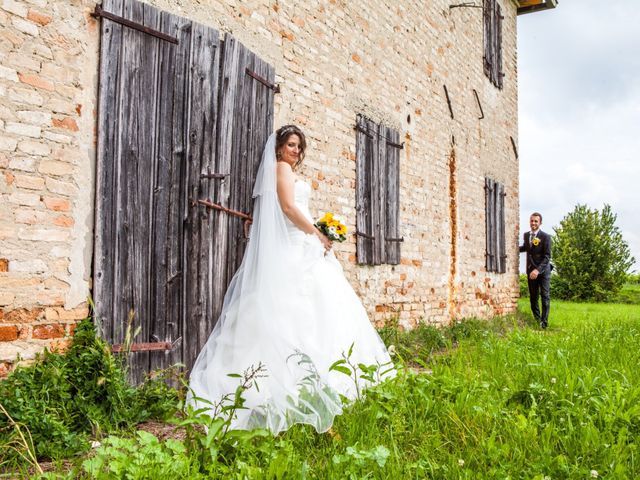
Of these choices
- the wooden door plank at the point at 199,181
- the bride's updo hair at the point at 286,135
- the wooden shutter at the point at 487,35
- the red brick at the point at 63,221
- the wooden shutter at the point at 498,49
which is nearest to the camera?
the red brick at the point at 63,221

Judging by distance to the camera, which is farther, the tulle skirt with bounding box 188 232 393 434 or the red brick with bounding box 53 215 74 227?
the red brick with bounding box 53 215 74 227

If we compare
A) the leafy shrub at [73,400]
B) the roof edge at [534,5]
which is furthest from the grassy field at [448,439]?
the roof edge at [534,5]

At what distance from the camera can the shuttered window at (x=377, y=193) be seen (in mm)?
5816

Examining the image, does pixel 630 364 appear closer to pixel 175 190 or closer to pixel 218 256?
pixel 218 256

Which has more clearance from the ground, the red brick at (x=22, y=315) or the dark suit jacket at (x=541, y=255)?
the dark suit jacket at (x=541, y=255)

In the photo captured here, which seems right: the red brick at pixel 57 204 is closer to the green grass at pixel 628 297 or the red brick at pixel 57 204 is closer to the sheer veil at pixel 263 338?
the sheer veil at pixel 263 338

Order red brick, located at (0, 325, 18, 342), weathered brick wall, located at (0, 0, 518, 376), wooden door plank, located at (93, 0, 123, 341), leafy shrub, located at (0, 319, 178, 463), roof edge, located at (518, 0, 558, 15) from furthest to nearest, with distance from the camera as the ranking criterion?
roof edge, located at (518, 0, 558, 15) < wooden door plank, located at (93, 0, 123, 341) < weathered brick wall, located at (0, 0, 518, 376) < red brick, located at (0, 325, 18, 342) < leafy shrub, located at (0, 319, 178, 463)

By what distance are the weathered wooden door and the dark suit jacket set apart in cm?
687

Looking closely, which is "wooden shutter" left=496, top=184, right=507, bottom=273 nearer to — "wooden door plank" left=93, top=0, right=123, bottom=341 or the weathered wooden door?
the weathered wooden door

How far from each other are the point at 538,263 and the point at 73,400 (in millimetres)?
8440

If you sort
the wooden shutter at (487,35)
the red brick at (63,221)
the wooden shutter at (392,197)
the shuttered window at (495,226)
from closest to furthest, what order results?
the red brick at (63,221) < the wooden shutter at (392,197) < the shuttered window at (495,226) < the wooden shutter at (487,35)

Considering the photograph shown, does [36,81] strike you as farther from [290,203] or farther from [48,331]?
[290,203]

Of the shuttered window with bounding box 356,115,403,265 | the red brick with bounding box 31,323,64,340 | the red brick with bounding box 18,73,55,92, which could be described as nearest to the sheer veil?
the red brick with bounding box 31,323,64,340

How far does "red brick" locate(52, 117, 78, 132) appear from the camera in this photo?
10.1 feet
